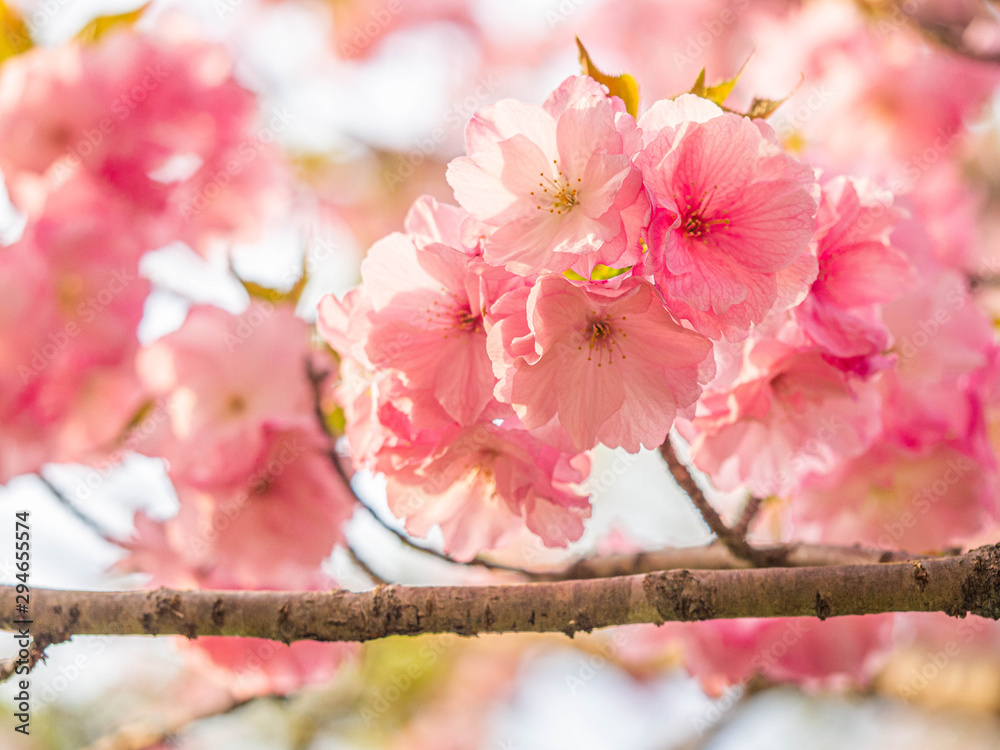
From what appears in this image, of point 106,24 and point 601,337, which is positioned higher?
point 601,337

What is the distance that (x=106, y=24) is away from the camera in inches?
74.5

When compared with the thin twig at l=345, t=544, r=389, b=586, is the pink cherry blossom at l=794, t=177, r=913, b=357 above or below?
above

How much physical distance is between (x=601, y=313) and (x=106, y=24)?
158cm

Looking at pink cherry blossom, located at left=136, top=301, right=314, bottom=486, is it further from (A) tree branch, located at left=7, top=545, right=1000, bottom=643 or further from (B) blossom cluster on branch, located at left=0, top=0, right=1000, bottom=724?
(A) tree branch, located at left=7, top=545, right=1000, bottom=643

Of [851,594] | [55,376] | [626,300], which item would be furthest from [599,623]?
[55,376]

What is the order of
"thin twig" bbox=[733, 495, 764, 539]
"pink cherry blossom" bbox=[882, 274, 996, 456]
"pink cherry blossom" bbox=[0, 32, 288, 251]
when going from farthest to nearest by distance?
→ "pink cherry blossom" bbox=[0, 32, 288, 251] → "pink cherry blossom" bbox=[882, 274, 996, 456] → "thin twig" bbox=[733, 495, 764, 539]

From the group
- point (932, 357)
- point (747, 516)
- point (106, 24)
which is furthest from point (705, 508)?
point (106, 24)

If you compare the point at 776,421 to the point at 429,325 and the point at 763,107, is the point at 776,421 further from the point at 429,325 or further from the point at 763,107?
the point at 429,325

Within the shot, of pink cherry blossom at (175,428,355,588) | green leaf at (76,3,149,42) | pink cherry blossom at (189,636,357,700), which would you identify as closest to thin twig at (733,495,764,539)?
pink cherry blossom at (175,428,355,588)

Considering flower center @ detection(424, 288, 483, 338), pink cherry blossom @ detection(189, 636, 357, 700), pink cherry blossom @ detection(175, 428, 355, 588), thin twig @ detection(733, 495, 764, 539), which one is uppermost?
flower center @ detection(424, 288, 483, 338)

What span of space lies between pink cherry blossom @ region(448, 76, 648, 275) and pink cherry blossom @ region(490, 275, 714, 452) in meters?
0.05

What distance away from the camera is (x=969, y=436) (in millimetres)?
1536

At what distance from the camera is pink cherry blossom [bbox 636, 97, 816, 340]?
36.3 inches

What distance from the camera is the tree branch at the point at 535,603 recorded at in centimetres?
93
